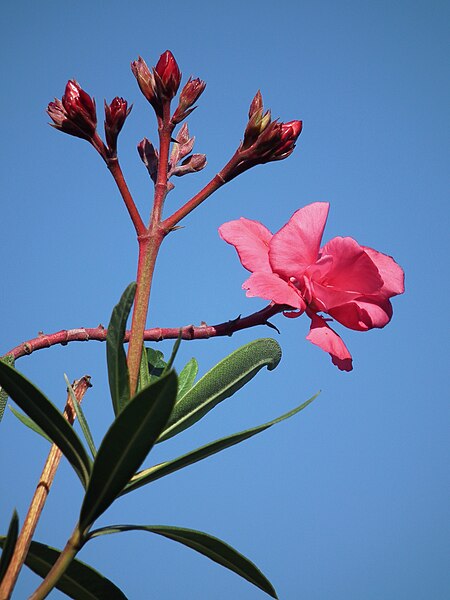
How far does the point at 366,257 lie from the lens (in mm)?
1104

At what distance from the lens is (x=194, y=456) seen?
0.92 m

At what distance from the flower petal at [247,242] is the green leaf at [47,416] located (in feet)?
1.34

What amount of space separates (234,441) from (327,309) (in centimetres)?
30

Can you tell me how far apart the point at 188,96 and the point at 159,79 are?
0.20 feet

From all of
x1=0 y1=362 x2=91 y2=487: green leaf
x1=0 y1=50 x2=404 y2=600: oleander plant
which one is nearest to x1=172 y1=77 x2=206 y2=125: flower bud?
x1=0 y1=50 x2=404 y2=600: oleander plant

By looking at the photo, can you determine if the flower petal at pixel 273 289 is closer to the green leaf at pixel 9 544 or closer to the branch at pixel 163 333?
the branch at pixel 163 333

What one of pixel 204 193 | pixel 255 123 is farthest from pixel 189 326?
pixel 255 123

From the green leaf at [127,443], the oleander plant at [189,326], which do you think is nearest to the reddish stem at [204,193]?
the oleander plant at [189,326]

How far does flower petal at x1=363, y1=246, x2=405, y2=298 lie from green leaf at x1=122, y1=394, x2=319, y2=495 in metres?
0.31

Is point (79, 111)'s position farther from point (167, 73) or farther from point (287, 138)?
point (287, 138)

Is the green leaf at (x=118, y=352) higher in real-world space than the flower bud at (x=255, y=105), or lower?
lower

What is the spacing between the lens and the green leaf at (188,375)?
125 cm

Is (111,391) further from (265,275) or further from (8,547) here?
(265,275)

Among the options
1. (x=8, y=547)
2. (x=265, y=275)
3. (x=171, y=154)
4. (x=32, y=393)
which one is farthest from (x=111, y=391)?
(x=171, y=154)
